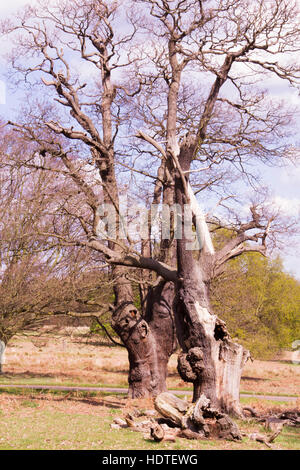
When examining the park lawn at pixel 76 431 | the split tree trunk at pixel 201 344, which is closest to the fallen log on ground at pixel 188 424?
the park lawn at pixel 76 431

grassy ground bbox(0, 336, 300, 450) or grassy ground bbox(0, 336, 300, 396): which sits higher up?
grassy ground bbox(0, 336, 300, 396)

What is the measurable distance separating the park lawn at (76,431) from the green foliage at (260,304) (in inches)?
291

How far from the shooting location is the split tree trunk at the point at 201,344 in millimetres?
12328

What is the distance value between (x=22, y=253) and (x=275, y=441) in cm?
819

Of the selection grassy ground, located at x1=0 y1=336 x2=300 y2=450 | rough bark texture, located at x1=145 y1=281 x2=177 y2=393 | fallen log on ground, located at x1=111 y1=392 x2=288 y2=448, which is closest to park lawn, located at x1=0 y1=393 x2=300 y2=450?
grassy ground, located at x1=0 y1=336 x2=300 y2=450

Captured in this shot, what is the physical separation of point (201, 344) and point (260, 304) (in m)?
18.9

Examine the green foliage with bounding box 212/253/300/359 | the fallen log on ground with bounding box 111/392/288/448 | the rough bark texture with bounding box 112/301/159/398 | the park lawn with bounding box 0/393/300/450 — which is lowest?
the park lawn with bounding box 0/393/300/450

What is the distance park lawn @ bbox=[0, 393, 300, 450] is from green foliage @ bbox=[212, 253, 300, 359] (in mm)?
7389

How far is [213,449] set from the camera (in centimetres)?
948

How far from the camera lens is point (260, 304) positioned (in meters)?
30.6

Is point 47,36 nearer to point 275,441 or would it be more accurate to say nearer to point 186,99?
point 186,99

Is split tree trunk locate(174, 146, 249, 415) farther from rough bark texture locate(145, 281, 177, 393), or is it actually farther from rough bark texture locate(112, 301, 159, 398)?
rough bark texture locate(145, 281, 177, 393)

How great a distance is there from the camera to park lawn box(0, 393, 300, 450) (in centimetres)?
936

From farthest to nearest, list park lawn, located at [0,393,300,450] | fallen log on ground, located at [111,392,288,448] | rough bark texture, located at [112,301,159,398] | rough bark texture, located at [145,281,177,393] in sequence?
rough bark texture, located at [145,281,177,393]
rough bark texture, located at [112,301,159,398]
fallen log on ground, located at [111,392,288,448]
park lawn, located at [0,393,300,450]
